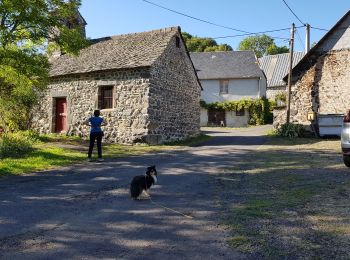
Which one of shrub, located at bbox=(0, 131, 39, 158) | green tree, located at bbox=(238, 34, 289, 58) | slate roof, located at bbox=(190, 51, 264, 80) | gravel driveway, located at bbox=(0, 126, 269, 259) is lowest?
gravel driveway, located at bbox=(0, 126, 269, 259)

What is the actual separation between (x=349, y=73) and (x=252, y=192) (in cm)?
1681

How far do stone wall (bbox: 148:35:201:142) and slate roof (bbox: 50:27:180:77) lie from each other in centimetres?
55

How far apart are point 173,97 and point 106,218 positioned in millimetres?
15503

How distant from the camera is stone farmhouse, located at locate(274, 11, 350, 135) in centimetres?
2184

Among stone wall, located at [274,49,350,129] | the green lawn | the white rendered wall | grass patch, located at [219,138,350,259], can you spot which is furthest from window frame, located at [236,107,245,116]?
grass patch, located at [219,138,350,259]

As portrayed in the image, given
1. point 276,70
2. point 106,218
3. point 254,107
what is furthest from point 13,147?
point 276,70

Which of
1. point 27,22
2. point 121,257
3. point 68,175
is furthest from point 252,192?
point 27,22

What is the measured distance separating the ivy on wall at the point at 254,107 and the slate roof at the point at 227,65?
2.92 m

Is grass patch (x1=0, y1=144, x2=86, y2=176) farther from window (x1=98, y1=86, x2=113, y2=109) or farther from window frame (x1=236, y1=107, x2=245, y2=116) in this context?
window frame (x1=236, y1=107, x2=245, y2=116)

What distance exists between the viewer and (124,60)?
1991 cm

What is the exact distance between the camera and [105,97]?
796 inches

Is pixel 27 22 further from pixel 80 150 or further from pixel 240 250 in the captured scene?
pixel 240 250

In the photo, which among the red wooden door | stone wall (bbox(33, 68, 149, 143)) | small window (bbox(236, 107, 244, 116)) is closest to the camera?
stone wall (bbox(33, 68, 149, 143))

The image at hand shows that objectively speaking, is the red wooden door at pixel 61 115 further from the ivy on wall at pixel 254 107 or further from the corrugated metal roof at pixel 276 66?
the corrugated metal roof at pixel 276 66
